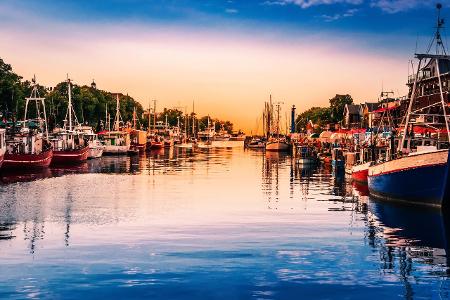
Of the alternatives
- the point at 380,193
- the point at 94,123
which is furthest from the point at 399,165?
the point at 94,123

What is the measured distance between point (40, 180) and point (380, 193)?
39117 mm

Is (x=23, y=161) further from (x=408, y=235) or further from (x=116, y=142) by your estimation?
(x=116, y=142)

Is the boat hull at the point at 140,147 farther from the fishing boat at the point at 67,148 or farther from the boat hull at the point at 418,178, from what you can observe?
the boat hull at the point at 418,178

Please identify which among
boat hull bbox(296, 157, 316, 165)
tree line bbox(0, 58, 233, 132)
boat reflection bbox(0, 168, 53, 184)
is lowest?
boat reflection bbox(0, 168, 53, 184)

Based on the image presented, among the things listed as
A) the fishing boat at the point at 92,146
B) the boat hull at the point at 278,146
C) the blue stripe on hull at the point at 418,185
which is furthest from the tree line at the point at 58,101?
the blue stripe on hull at the point at 418,185

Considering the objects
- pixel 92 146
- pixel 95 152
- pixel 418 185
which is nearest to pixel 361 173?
pixel 418 185

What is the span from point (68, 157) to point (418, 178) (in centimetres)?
7501

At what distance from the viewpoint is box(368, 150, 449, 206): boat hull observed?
40.8 m

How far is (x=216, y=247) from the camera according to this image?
28969 mm

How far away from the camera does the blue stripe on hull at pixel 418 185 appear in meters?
41.1

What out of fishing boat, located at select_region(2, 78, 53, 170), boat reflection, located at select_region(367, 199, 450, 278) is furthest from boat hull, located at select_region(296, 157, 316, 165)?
boat reflection, located at select_region(367, 199, 450, 278)

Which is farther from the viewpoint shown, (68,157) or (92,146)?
(92,146)

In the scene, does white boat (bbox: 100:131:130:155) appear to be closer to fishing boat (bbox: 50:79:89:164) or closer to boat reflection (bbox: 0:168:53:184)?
fishing boat (bbox: 50:79:89:164)

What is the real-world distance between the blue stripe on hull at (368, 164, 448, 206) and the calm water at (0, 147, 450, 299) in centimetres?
123
